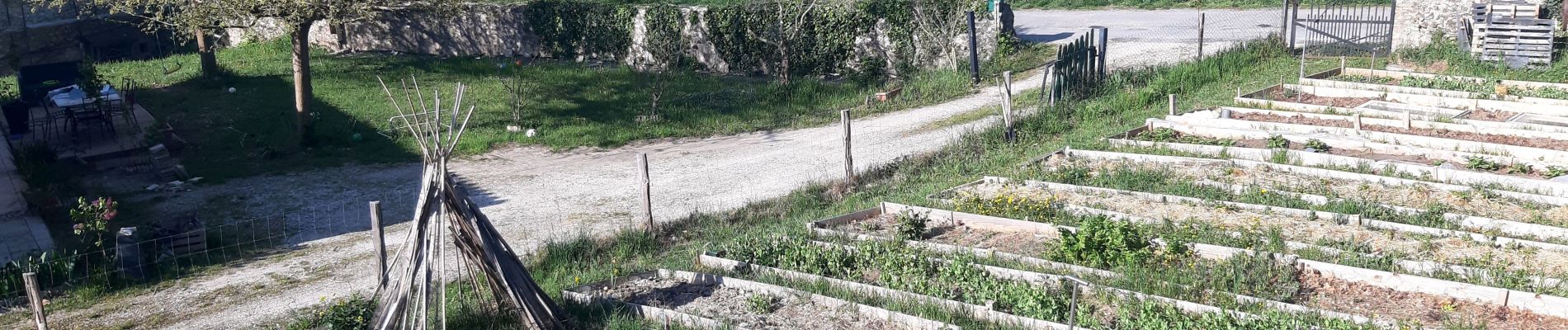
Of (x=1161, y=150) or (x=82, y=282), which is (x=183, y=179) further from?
(x=1161, y=150)

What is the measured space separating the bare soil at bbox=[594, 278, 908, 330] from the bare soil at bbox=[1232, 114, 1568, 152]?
7.73 meters

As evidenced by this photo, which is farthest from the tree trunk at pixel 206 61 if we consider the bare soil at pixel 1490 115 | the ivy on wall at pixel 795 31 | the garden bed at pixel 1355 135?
the bare soil at pixel 1490 115

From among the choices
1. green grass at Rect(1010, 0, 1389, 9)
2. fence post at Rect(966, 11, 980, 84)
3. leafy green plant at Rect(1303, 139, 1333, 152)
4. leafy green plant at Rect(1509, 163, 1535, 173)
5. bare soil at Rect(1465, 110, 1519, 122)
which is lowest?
leafy green plant at Rect(1509, 163, 1535, 173)

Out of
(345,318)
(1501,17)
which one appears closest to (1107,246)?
(345,318)

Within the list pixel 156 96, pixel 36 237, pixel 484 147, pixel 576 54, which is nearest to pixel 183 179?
pixel 36 237

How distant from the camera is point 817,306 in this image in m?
8.02

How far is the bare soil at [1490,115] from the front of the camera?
43.0 feet

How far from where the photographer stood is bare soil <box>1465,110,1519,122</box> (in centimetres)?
1309

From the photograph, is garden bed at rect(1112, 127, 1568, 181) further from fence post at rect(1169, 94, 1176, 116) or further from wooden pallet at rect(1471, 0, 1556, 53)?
wooden pallet at rect(1471, 0, 1556, 53)

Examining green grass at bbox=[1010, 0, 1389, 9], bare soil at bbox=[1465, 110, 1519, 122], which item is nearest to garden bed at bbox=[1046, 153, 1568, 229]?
bare soil at bbox=[1465, 110, 1519, 122]

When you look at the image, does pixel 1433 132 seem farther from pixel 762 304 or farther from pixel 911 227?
pixel 762 304

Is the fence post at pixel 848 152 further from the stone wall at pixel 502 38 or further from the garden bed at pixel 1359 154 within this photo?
the stone wall at pixel 502 38

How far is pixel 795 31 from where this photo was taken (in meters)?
19.9

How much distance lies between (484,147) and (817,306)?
8.65 meters
